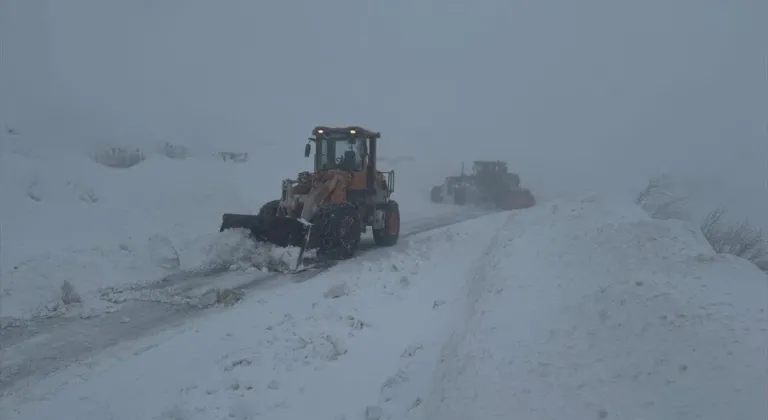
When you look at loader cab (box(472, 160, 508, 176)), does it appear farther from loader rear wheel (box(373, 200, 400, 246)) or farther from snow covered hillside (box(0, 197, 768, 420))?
snow covered hillside (box(0, 197, 768, 420))

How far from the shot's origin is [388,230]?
49.6 feet

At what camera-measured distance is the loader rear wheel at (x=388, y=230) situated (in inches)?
591

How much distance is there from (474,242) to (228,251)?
6303 mm

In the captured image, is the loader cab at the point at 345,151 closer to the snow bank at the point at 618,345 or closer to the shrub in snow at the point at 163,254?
the shrub in snow at the point at 163,254

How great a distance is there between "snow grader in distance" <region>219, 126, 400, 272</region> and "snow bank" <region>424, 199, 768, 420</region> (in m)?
4.78

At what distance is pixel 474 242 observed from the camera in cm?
1516

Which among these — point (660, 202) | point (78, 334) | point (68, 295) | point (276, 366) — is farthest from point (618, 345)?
point (660, 202)

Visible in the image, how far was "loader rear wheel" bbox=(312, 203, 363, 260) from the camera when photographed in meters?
12.1

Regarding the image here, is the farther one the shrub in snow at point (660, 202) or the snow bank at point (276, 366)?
the shrub in snow at point (660, 202)

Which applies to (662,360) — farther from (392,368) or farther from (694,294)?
(392,368)

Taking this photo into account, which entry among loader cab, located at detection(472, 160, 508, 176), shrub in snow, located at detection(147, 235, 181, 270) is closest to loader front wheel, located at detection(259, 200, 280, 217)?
shrub in snow, located at detection(147, 235, 181, 270)

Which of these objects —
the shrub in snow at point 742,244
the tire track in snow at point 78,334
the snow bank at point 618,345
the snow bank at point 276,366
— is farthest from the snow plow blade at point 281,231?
the shrub in snow at point 742,244

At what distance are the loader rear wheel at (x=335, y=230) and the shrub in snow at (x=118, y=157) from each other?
16.2 meters

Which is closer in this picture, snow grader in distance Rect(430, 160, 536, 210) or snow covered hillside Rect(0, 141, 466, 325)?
snow covered hillside Rect(0, 141, 466, 325)
